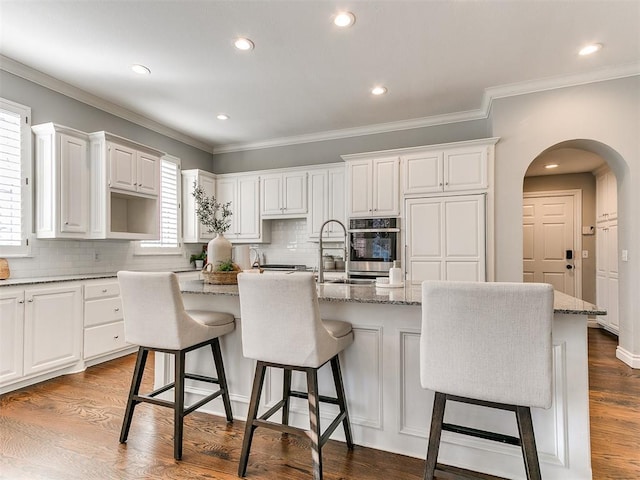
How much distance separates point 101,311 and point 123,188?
51.7 inches

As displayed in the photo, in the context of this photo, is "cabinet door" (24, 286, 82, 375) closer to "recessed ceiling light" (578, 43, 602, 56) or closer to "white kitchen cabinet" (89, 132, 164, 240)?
"white kitchen cabinet" (89, 132, 164, 240)

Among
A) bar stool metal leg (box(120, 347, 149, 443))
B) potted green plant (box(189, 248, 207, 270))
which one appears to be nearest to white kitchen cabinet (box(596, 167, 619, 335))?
bar stool metal leg (box(120, 347, 149, 443))

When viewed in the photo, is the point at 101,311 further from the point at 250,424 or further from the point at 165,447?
the point at 250,424

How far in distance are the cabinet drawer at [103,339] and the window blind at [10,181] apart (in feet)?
3.44

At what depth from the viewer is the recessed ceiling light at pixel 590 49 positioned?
297 centimetres

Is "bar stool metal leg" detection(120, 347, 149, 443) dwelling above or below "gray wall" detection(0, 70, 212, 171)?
below

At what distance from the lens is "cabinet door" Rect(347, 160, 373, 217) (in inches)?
171

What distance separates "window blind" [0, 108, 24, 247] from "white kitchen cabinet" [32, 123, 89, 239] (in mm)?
133

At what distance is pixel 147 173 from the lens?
4230 mm

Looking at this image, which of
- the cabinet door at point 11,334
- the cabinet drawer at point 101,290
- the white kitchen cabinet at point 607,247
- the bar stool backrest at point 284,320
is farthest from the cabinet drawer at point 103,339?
the white kitchen cabinet at point 607,247

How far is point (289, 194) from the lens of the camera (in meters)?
5.11

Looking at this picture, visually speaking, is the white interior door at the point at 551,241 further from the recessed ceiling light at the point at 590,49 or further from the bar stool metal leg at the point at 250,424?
the bar stool metal leg at the point at 250,424

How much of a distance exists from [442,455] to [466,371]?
31.2 inches

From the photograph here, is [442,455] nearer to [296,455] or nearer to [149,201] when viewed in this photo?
[296,455]
